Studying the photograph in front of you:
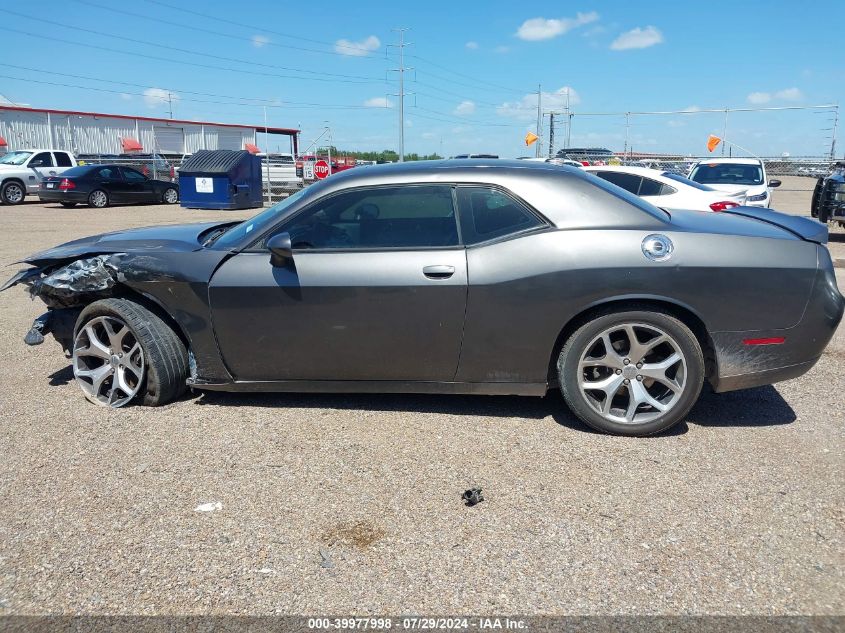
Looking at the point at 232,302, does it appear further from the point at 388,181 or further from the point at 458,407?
the point at 458,407

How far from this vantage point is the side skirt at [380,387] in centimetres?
383

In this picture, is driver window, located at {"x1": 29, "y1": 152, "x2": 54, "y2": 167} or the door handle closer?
the door handle

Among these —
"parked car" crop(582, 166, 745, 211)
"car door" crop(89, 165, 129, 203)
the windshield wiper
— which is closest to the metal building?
"car door" crop(89, 165, 129, 203)

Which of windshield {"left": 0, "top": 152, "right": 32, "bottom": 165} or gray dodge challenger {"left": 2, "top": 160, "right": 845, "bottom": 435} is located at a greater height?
windshield {"left": 0, "top": 152, "right": 32, "bottom": 165}

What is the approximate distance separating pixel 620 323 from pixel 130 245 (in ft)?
10.3

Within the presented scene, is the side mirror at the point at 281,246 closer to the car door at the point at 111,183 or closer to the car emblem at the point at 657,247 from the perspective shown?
the car emblem at the point at 657,247

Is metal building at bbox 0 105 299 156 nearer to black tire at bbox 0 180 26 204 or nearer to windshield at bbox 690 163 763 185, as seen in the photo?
black tire at bbox 0 180 26 204

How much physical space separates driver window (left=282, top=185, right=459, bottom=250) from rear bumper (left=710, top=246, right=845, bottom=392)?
5.59ft

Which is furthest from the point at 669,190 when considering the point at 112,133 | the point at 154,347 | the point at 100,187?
the point at 112,133

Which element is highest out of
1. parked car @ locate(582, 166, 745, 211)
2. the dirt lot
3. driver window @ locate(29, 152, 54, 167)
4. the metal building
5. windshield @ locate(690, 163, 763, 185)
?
the metal building

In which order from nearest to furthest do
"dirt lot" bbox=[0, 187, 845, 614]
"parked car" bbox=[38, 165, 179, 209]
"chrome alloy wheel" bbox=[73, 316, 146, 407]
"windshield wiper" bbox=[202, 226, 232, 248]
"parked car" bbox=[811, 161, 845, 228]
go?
"dirt lot" bbox=[0, 187, 845, 614] < "chrome alloy wheel" bbox=[73, 316, 146, 407] < "windshield wiper" bbox=[202, 226, 232, 248] < "parked car" bbox=[811, 161, 845, 228] < "parked car" bbox=[38, 165, 179, 209]

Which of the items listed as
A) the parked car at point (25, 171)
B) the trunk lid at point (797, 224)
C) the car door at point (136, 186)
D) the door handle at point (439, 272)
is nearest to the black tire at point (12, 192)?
the parked car at point (25, 171)

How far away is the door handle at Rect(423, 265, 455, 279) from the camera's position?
3696 mm

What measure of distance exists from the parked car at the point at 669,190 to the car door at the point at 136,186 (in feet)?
58.5
